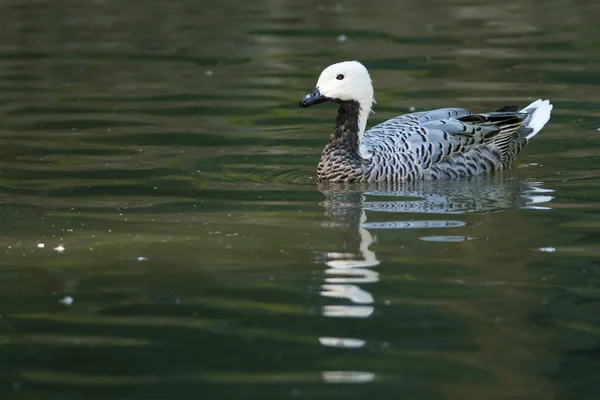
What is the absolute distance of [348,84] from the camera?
454 inches

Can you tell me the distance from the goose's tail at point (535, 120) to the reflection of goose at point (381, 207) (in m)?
0.97

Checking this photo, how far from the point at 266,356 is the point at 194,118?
8062mm

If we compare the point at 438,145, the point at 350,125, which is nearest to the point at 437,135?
the point at 438,145

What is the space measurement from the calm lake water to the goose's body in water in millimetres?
244

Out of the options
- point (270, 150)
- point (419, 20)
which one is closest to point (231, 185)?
point (270, 150)

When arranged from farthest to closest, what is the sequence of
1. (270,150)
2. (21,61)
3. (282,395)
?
(21,61) → (270,150) → (282,395)

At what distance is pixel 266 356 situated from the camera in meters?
6.61

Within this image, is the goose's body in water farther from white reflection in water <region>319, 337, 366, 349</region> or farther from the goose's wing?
white reflection in water <region>319, 337, 366, 349</region>

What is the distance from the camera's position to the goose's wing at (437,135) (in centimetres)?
1142

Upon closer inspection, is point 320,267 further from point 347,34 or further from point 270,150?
point 347,34

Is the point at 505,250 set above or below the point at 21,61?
below

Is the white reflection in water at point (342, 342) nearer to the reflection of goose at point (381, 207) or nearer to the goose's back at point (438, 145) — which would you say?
the reflection of goose at point (381, 207)

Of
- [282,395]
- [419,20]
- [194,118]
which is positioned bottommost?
[282,395]

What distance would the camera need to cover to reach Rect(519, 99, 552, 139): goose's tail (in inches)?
491
